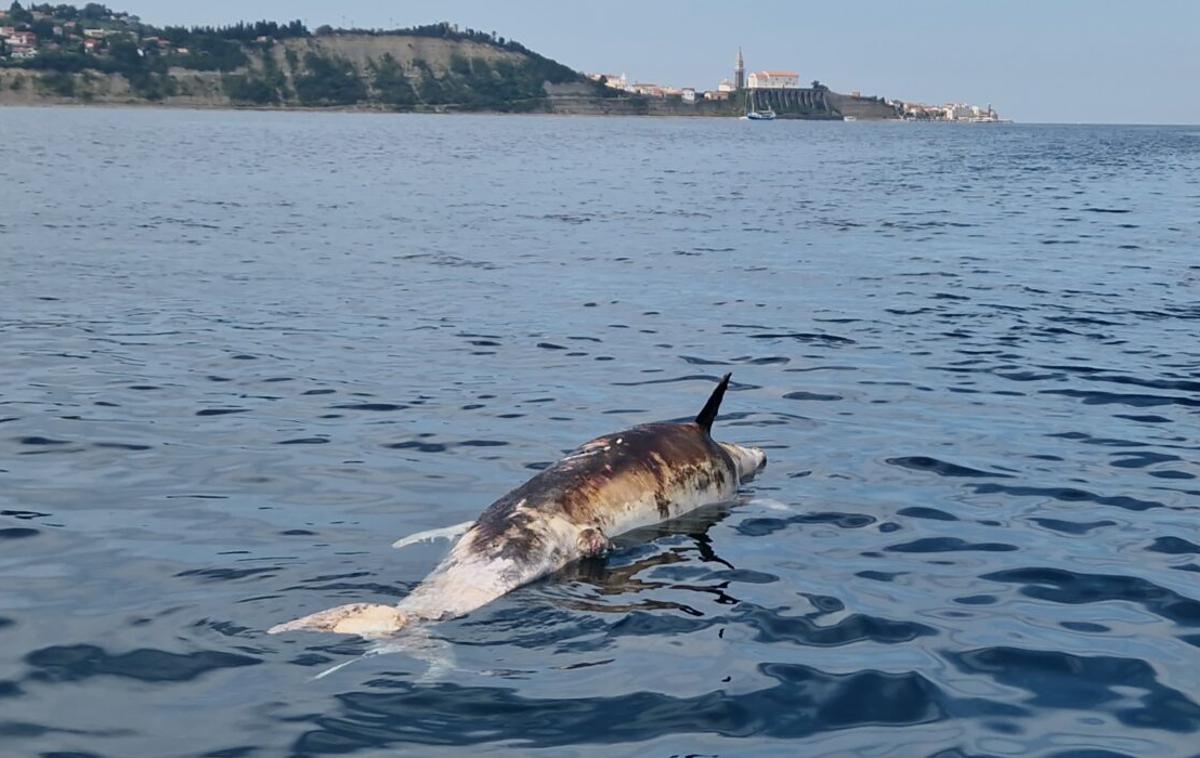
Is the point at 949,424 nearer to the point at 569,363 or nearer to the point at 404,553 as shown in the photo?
the point at 569,363

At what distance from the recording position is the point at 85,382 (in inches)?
595

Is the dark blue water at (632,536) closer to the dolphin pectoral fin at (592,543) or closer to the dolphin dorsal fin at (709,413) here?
the dolphin pectoral fin at (592,543)

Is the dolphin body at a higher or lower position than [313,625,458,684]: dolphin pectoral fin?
higher

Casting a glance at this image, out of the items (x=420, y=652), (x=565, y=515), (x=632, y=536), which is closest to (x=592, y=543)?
(x=565, y=515)

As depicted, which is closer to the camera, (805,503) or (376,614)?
(376,614)

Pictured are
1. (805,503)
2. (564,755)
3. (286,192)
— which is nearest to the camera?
(564,755)

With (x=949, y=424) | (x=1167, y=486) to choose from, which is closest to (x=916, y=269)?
(x=949, y=424)

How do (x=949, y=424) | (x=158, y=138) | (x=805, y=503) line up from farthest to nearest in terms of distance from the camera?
(x=158, y=138) → (x=949, y=424) → (x=805, y=503)

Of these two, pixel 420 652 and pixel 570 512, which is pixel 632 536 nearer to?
pixel 570 512

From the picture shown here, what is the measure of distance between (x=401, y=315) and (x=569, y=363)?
448 cm

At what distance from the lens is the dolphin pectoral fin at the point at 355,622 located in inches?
299

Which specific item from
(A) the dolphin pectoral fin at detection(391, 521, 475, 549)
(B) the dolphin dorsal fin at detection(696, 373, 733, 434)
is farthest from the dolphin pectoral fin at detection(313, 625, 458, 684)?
(B) the dolphin dorsal fin at detection(696, 373, 733, 434)

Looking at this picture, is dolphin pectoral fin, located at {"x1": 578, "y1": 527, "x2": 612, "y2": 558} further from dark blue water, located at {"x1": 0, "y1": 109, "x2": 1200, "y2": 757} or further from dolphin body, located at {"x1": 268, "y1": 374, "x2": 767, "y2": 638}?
dark blue water, located at {"x1": 0, "y1": 109, "x2": 1200, "y2": 757}

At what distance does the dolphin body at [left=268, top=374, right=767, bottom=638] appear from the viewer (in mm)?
7996
